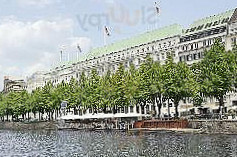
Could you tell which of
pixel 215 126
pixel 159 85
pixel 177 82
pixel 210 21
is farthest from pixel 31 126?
pixel 215 126

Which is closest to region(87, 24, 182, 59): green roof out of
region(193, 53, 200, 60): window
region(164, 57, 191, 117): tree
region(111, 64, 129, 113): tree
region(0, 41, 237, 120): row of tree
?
region(193, 53, 200, 60): window

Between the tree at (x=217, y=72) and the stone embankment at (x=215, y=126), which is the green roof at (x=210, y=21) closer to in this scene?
the tree at (x=217, y=72)

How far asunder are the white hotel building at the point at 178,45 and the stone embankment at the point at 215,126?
113ft

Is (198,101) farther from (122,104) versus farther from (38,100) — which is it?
(38,100)

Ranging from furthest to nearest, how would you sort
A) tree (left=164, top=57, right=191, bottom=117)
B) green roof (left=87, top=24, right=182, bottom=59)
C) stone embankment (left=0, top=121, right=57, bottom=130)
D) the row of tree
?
green roof (left=87, top=24, right=182, bottom=59) < stone embankment (left=0, top=121, right=57, bottom=130) < tree (left=164, top=57, right=191, bottom=117) < the row of tree

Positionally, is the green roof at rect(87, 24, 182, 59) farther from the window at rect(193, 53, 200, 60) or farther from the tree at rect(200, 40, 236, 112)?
the tree at rect(200, 40, 236, 112)

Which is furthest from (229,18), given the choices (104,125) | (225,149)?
(225,149)

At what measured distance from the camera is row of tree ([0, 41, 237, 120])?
84938 mm

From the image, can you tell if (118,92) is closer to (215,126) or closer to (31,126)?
(215,126)

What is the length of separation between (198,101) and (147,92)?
12.7 meters

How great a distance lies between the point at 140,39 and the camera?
516ft

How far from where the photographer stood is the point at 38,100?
495ft

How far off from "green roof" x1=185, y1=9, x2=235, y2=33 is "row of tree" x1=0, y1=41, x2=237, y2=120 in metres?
21.8

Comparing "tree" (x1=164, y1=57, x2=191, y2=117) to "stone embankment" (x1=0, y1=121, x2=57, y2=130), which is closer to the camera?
"tree" (x1=164, y1=57, x2=191, y2=117)
